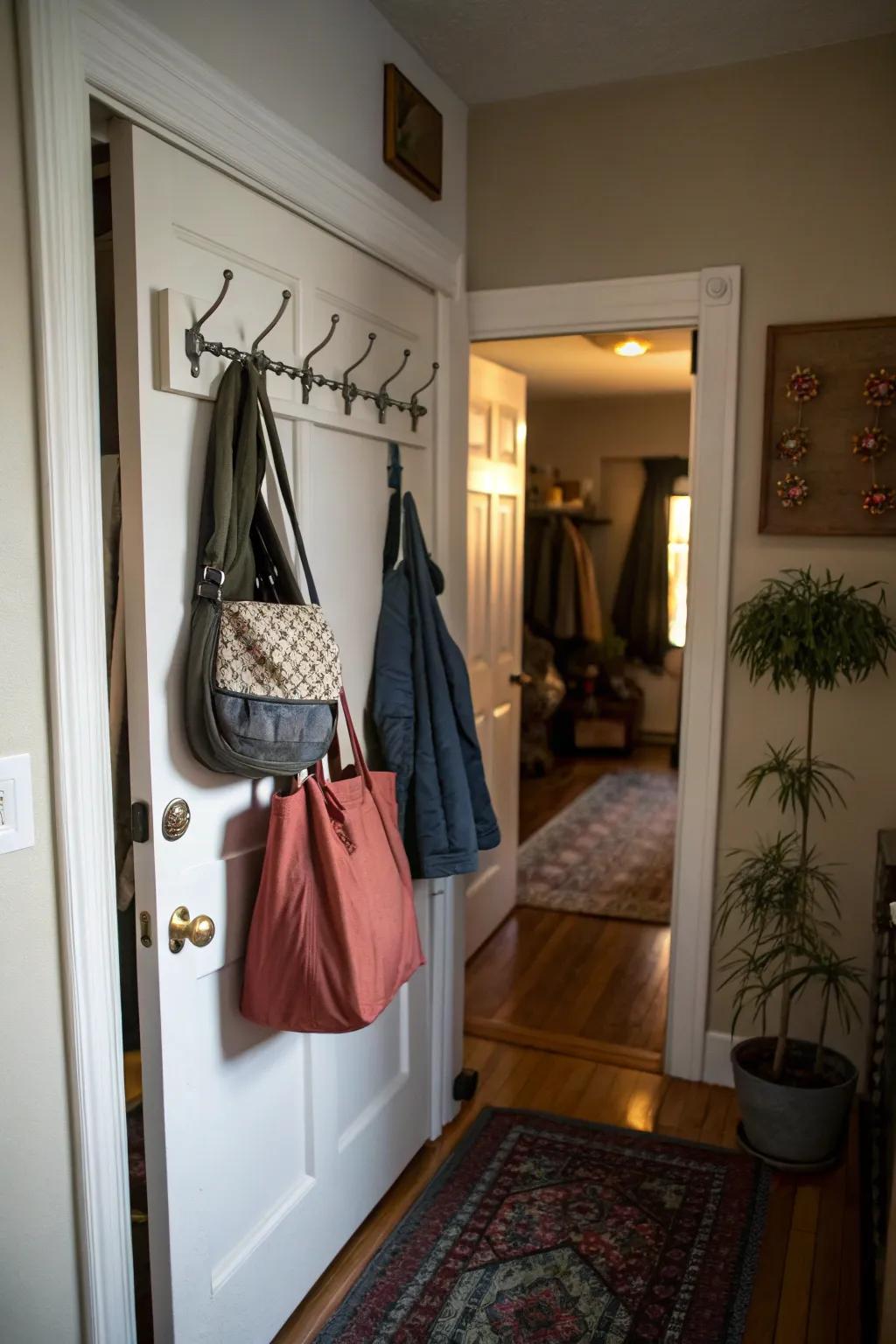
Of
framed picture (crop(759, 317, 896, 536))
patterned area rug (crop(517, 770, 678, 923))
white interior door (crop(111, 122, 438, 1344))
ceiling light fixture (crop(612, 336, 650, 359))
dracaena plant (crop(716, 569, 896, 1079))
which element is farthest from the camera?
ceiling light fixture (crop(612, 336, 650, 359))

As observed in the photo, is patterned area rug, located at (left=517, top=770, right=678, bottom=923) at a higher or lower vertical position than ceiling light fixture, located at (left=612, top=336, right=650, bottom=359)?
lower

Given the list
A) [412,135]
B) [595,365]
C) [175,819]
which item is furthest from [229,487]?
[595,365]

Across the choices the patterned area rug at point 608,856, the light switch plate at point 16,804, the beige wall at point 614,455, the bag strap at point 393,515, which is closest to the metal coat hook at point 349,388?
the bag strap at point 393,515

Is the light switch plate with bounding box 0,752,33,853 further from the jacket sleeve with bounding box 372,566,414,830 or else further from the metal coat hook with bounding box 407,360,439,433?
the metal coat hook with bounding box 407,360,439,433

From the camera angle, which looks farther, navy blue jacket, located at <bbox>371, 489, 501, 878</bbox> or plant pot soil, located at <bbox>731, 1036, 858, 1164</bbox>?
plant pot soil, located at <bbox>731, 1036, 858, 1164</bbox>

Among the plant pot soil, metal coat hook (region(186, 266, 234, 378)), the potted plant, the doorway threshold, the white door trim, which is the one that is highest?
the white door trim

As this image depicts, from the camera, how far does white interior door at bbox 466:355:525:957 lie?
3291 millimetres

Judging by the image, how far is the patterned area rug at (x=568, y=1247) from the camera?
182cm

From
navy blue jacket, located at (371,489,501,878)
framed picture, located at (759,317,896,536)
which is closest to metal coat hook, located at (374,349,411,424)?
navy blue jacket, located at (371,489,501,878)

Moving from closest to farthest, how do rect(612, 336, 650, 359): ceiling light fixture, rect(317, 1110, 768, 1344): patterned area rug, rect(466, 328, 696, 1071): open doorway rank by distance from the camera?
rect(317, 1110, 768, 1344): patterned area rug, rect(466, 328, 696, 1071): open doorway, rect(612, 336, 650, 359): ceiling light fixture

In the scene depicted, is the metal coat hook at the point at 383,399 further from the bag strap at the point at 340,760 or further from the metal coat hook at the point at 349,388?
the bag strap at the point at 340,760

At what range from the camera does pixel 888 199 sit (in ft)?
7.51

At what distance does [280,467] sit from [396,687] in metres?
0.60

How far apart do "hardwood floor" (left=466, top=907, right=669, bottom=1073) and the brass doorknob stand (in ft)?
5.35
